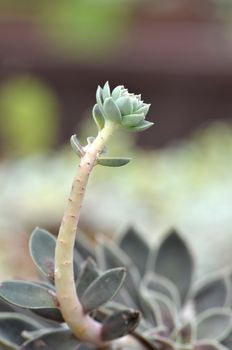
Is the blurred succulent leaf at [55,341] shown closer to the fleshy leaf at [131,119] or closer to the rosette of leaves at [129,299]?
the rosette of leaves at [129,299]

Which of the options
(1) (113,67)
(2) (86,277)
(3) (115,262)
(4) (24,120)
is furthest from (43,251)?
(1) (113,67)

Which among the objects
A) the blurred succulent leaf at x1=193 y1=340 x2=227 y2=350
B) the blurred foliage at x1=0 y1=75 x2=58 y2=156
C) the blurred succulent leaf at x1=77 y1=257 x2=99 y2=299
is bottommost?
the blurred succulent leaf at x1=193 y1=340 x2=227 y2=350

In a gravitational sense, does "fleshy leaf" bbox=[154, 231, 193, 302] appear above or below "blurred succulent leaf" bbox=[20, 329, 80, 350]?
above

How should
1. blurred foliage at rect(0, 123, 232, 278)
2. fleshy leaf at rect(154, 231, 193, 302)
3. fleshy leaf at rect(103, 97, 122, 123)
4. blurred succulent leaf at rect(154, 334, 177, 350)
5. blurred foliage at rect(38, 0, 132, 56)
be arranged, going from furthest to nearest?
blurred foliage at rect(38, 0, 132, 56) → blurred foliage at rect(0, 123, 232, 278) → fleshy leaf at rect(154, 231, 193, 302) → blurred succulent leaf at rect(154, 334, 177, 350) → fleshy leaf at rect(103, 97, 122, 123)

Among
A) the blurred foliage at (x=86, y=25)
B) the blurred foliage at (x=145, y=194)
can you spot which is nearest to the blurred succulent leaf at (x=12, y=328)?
the blurred foliage at (x=145, y=194)

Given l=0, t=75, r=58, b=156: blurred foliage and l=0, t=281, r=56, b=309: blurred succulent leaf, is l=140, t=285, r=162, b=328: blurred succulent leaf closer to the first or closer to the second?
l=0, t=281, r=56, b=309: blurred succulent leaf

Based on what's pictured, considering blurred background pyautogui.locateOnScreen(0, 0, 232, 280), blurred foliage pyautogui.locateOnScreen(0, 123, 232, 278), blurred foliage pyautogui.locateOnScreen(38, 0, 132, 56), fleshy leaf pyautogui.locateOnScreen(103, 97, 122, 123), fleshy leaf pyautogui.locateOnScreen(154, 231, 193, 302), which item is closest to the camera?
fleshy leaf pyautogui.locateOnScreen(103, 97, 122, 123)

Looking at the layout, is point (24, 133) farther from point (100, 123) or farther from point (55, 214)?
point (100, 123)

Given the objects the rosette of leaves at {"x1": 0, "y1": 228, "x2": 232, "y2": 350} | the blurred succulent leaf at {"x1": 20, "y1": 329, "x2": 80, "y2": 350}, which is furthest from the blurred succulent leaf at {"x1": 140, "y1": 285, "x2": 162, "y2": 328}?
the blurred succulent leaf at {"x1": 20, "y1": 329, "x2": 80, "y2": 350}
